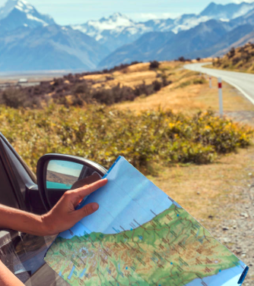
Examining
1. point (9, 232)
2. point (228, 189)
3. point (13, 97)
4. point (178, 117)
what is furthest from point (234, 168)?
point (13, 97)

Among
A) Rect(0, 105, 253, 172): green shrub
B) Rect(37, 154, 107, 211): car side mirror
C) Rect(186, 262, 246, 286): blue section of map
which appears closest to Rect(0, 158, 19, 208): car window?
Rect(37, 154, 107, 211): car side mirror

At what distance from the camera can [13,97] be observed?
66.2ft

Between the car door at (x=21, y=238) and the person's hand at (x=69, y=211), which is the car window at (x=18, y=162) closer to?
the car door at (x=21, y=238)

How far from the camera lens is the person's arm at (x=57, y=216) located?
115 cm

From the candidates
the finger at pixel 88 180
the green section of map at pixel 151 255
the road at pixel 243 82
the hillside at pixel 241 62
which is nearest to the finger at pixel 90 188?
the green section of map at pixel 151 255

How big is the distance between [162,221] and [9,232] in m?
0.71

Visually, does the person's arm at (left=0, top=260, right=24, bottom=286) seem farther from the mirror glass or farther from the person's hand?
the mirror glass

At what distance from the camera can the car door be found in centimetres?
135

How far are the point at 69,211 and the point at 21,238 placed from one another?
48 cm

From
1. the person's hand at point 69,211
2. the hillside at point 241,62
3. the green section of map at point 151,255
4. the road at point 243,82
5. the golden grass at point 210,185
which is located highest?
the hillside at point 241,62

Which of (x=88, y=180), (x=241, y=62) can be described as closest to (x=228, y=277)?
(x=88, y=180)

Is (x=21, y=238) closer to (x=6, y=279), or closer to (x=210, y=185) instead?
(x=6, y=279)

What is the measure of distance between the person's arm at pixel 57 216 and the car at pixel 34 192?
11 cm

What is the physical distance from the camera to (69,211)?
47.0 inches
